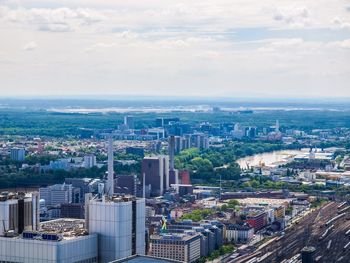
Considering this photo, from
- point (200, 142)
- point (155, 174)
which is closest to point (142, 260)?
point (155, 174)

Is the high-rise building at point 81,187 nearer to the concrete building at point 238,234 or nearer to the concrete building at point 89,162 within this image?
the concrete building at point 238,234

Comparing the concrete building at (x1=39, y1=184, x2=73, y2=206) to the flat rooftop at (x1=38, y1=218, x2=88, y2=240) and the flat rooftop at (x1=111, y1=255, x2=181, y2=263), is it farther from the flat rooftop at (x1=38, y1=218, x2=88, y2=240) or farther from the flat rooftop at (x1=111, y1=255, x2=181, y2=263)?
the flat rooftop at (x1=111, y1=255, x2=181, y2=263)

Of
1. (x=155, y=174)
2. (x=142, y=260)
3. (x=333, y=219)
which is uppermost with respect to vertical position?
(x=142, y=260)

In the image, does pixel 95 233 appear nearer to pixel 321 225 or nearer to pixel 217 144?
pixel 321 225

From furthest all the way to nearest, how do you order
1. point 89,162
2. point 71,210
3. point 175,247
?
1. point 89,162
2. point 71,210
3. point 175,247

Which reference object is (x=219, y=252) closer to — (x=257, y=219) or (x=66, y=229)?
(x=257, y=219)

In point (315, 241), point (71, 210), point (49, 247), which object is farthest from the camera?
point (71, 210)
